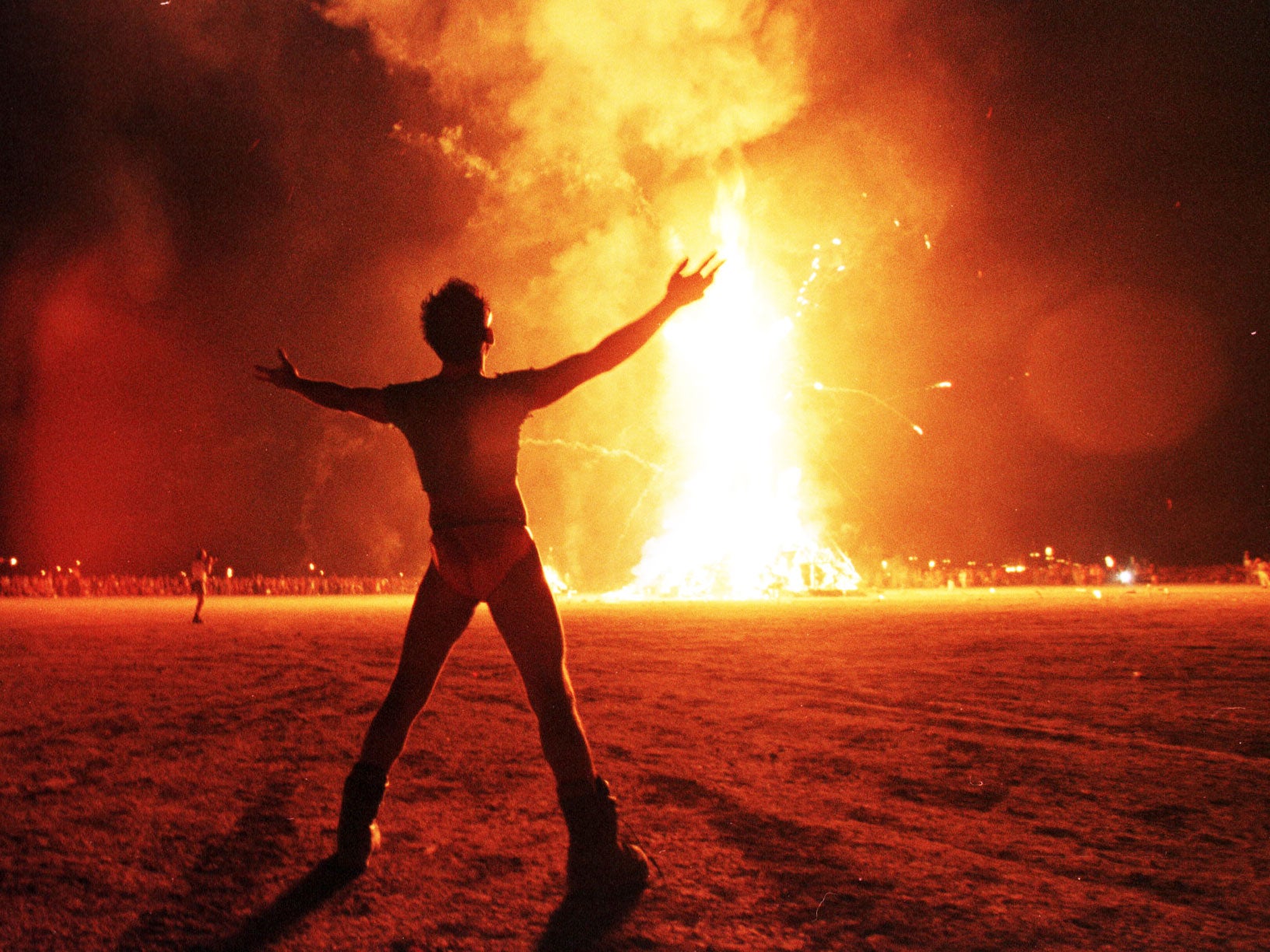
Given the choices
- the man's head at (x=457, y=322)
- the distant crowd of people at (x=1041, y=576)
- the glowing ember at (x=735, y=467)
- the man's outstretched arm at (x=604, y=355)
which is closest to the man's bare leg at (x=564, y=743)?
the man's outstretched arm at (x=604, y=355)

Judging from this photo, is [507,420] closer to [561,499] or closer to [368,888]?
[368,888]

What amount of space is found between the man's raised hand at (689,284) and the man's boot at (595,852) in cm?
155

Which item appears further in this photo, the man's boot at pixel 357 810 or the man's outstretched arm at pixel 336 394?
the man's outstretched arm at pixel 336 394

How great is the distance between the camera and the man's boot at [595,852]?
2.34m

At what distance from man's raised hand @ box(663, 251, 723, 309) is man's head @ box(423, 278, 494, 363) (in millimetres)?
627

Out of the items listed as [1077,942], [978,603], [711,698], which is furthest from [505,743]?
[978,603]

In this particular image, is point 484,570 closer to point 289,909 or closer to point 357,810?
point 357,810

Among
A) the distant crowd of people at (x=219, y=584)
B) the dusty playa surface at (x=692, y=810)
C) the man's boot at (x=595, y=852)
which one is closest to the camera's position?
the dusty playa surface at (x=692, y=810)

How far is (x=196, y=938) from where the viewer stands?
2070 millimetres

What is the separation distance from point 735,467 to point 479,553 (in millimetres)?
29415

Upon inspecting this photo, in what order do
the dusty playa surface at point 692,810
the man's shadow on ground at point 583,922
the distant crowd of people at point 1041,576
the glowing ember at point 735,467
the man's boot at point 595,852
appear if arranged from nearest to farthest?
the man's shadow on ground at point 583,922 < the dusty playa surface at point 692,810 < the man's boot at point 595,852 < the glowing ember at point 735,467 < the distant crowd of people at point 1041,576

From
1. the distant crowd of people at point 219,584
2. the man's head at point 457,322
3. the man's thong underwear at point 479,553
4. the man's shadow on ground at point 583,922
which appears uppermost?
the man's head at point 457,322

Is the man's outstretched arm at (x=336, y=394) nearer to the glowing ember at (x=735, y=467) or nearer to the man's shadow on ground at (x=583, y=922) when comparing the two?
the man's shadow on ground at (x=583, y=922)

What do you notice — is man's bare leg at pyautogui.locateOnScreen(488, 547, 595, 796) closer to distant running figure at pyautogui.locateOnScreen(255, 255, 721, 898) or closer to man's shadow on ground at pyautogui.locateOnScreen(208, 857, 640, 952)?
distant running figure at pyautogui.locateOnScreen(255, 255, 721, 898)
